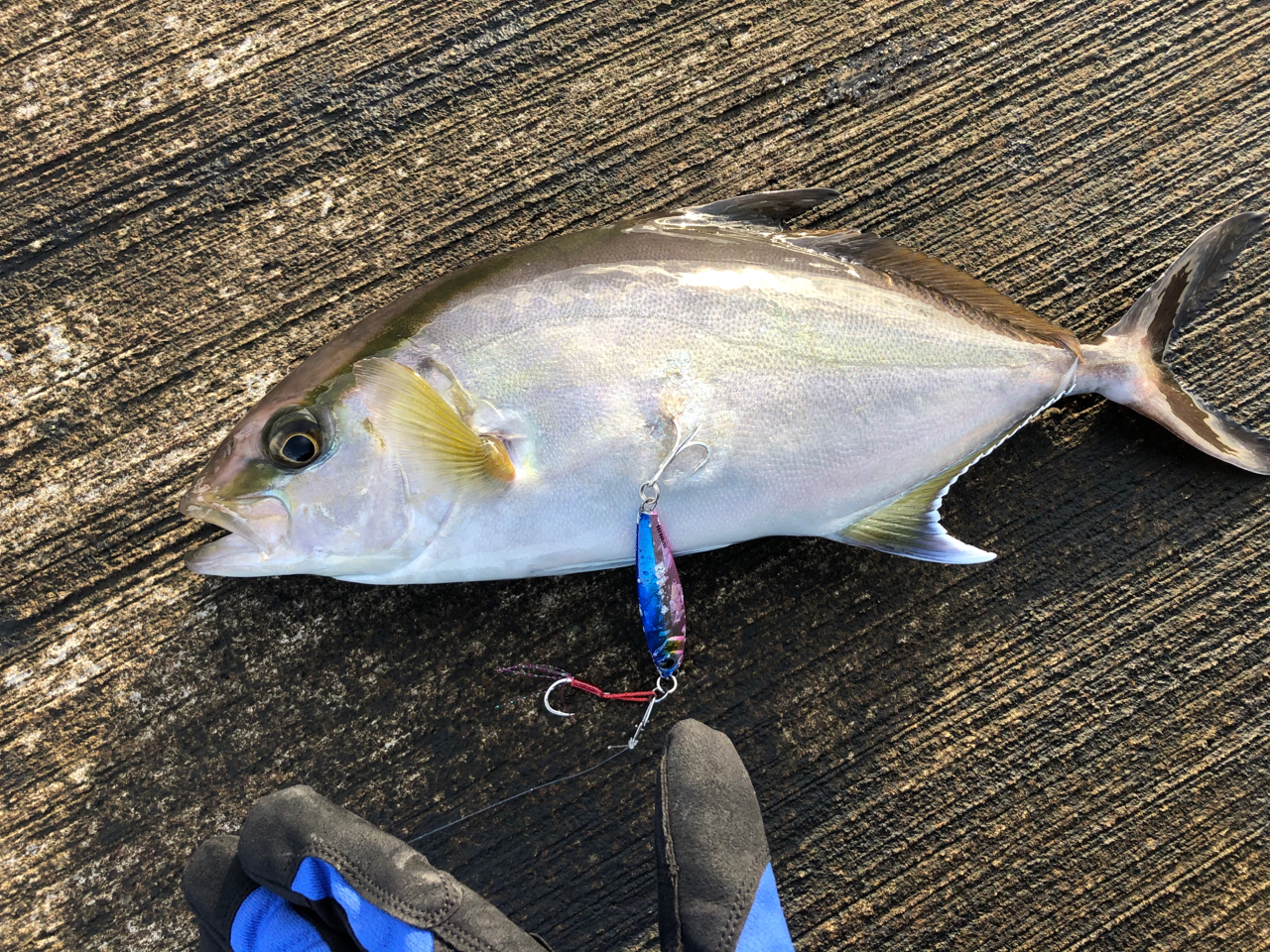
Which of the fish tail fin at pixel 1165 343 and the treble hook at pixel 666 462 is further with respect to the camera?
the fish tail fin at pixel 1165 343

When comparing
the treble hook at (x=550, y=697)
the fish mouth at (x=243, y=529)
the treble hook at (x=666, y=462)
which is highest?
the fish mouth at (x=243, y=529)

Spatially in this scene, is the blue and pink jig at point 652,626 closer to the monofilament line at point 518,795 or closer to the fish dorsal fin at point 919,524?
the monofilament line at point 518,795

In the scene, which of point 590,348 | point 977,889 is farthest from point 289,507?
point 977,889

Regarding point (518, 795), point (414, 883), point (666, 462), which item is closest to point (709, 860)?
point (518, 795)

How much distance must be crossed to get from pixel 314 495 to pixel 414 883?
80 cm

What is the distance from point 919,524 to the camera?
5.54ft

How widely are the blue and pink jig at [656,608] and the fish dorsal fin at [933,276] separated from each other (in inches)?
22.3

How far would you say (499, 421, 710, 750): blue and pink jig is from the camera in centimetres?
155

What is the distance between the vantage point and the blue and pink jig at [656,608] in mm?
1553

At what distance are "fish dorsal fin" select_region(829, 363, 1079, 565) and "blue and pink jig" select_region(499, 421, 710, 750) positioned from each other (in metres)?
0.38

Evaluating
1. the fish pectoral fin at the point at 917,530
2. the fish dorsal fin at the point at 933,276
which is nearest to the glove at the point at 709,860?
the fish pectoral fin at the point at 917,530

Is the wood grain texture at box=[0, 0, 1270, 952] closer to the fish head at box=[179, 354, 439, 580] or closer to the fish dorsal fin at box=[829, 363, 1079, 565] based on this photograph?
the fish dorsal fin at box=[829, 363, 1079, 565]

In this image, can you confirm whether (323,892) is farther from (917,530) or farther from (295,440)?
(917,530)

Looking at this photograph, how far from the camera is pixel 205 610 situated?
5.92 ft
